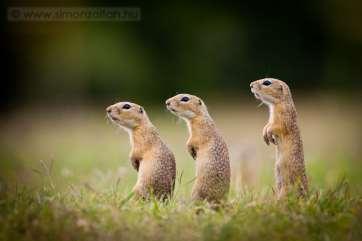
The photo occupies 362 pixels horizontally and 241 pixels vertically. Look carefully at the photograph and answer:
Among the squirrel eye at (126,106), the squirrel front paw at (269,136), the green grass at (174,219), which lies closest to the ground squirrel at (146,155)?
the squirrel eye at (126,106)

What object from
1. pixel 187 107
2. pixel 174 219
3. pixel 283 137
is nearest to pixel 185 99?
pixel 187 107

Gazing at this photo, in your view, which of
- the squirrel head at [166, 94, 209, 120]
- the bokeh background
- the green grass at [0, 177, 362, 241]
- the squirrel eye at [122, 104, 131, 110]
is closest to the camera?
the green grass at [0, 177, 362, 241]

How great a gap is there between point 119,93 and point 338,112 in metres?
3.04

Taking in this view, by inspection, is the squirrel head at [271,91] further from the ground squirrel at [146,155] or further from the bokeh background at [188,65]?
the bokeh background at [188,65]

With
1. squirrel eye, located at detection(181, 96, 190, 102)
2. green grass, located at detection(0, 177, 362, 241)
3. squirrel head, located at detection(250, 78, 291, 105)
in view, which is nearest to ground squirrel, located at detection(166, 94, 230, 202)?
squirrel eye, located at detection(181, 96, 190, 102)

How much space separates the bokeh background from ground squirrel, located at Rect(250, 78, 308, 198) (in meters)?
6.77

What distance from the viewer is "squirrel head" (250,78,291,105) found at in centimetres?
566

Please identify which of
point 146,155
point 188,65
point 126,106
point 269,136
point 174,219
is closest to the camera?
point 174,219

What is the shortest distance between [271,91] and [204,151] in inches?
20.3

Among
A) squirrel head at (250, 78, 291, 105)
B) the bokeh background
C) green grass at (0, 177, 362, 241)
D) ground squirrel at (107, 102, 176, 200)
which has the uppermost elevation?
squirrel head at (250, 78, 291, 105)

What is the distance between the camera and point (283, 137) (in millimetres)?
5617

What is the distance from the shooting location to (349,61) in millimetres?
13930

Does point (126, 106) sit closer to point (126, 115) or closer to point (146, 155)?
point (126, 115)

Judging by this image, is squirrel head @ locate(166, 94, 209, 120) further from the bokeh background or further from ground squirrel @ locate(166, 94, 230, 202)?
A: the bokeh background
